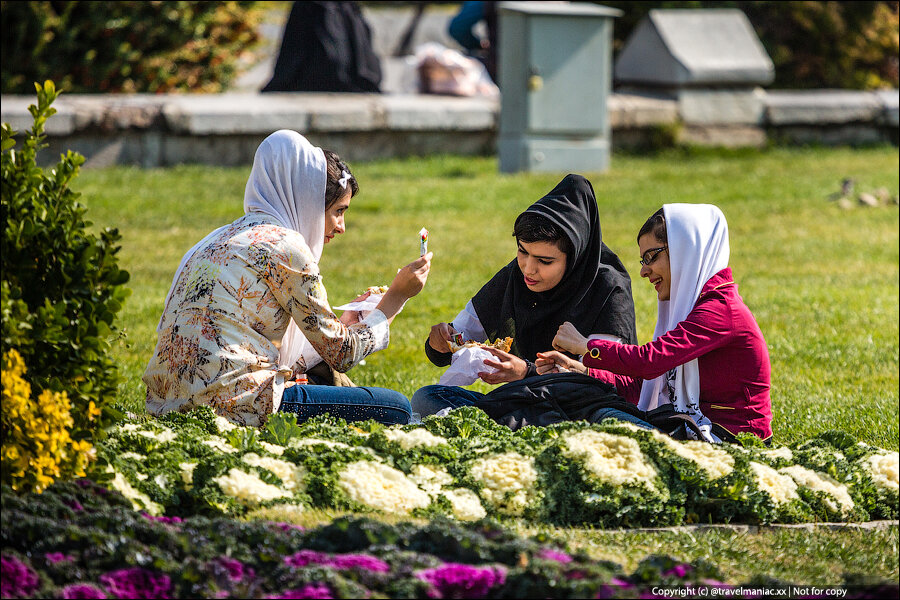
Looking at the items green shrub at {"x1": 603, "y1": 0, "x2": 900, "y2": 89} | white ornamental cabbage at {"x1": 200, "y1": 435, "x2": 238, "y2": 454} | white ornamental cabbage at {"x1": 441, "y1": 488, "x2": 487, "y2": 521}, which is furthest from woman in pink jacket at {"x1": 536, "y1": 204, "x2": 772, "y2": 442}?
green shrub at {"x1": 603, "y1": 0, "x2": 900, "y2": 89}

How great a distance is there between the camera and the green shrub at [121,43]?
11281 millimetres

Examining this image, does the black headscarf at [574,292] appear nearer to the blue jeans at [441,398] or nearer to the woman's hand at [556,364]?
the woman's hand at [556,364]

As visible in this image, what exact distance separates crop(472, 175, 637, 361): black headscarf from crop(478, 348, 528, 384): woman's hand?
28cm

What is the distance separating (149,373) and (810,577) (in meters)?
2.30

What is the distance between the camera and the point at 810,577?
121 inches

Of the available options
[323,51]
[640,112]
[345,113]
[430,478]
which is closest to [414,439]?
[430,478]

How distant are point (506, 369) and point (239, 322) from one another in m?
1.06

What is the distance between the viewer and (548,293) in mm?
4680

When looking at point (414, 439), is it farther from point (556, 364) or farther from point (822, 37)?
point (822, 37)

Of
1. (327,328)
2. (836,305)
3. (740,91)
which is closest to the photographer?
(327,328)

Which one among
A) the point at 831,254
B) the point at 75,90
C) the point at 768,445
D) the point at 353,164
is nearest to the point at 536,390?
the point at 768,445

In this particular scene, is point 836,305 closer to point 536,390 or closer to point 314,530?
point 536,390

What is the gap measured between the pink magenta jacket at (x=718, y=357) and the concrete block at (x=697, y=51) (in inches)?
346

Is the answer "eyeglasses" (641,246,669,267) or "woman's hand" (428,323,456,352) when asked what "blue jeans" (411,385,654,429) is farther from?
"eyeglasses" (641,246,669,267)
